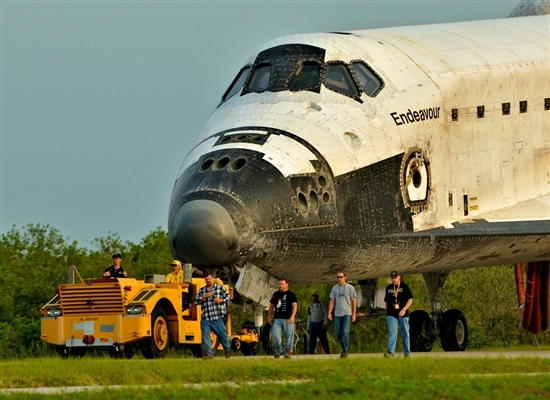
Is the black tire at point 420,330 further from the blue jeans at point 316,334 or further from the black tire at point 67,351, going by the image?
the black tire at point 67,351

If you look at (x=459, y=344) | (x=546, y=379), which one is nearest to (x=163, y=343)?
(x=459, y=344)

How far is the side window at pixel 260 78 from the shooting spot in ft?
61.5

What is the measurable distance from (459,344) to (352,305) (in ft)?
16.2

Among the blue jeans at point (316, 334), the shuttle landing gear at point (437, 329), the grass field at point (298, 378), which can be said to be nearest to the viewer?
the grass field at point (298, 378)

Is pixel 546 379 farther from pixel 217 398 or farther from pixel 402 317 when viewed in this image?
pixel 402 317

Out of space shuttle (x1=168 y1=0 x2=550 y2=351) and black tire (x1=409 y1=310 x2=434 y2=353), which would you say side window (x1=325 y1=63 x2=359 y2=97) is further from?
black tire (x1=409 y1=310 x2=434 y2=353)

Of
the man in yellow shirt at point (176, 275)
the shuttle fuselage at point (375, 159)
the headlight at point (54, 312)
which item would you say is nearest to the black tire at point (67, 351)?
the headlight at point (54, 312)

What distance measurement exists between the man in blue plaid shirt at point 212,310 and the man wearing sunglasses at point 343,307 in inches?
59.7

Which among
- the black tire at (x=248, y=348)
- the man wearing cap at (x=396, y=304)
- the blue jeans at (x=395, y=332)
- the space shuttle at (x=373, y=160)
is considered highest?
the space shuttle at (x=373, y=160)

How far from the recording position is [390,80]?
736 inches

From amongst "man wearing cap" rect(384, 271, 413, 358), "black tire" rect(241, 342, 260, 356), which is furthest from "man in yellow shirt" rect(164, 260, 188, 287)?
"man wearing cap" rect(384, 271, 413, 358)

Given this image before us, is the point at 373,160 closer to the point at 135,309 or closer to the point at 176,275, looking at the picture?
the point at 135,309

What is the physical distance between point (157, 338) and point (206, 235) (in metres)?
5.38

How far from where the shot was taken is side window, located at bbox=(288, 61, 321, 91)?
1842 cm
